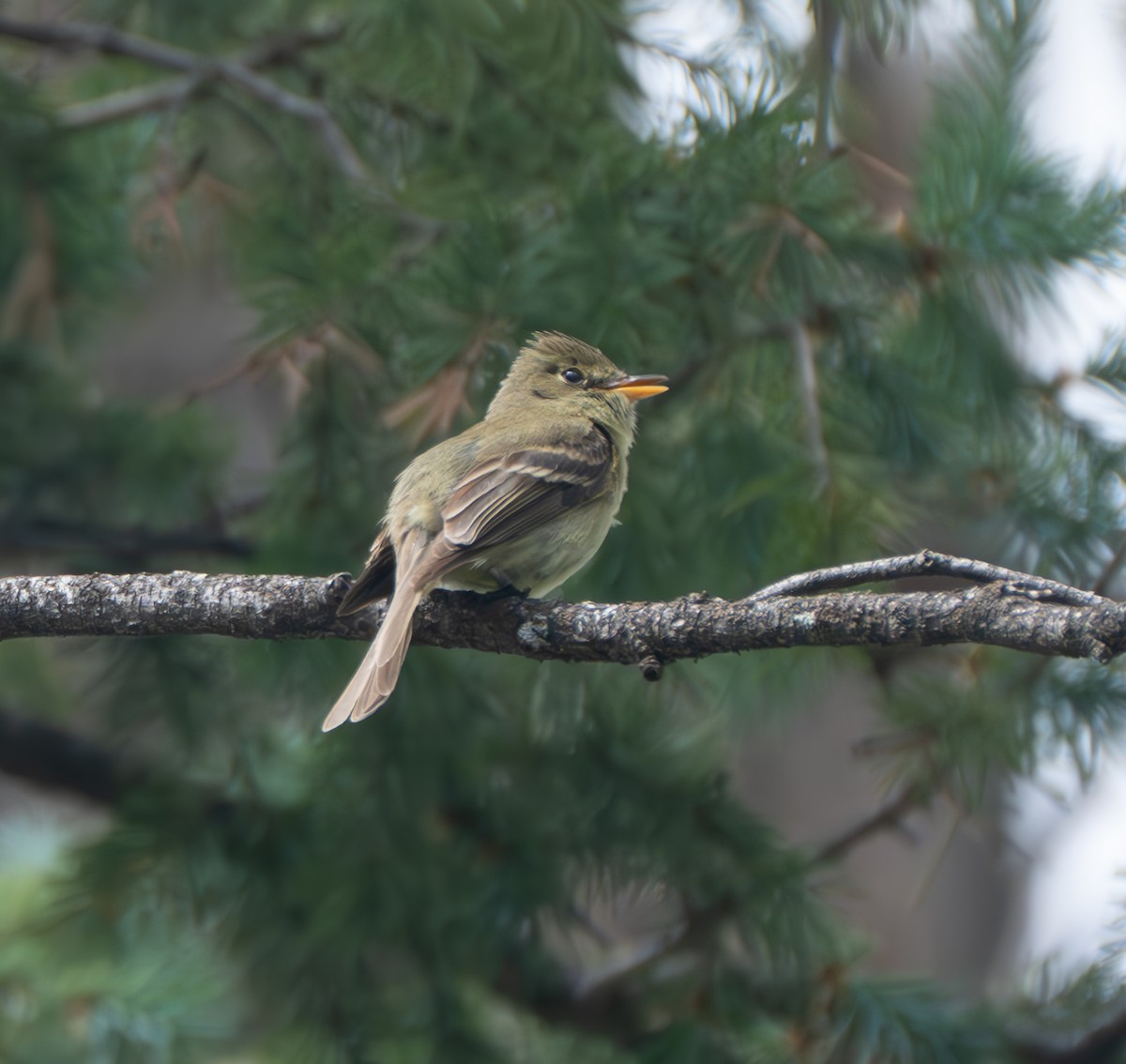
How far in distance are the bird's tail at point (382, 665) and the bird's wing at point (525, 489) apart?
8.6 inches

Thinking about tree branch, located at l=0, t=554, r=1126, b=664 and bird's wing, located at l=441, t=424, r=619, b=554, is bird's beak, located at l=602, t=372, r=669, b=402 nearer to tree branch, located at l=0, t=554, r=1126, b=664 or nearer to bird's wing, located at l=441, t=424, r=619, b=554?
bird's wing, located at l=441, t=424, r=619, b=554

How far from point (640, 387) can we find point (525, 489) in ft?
1.10

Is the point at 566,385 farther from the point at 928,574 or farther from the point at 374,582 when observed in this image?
the point at 928,574

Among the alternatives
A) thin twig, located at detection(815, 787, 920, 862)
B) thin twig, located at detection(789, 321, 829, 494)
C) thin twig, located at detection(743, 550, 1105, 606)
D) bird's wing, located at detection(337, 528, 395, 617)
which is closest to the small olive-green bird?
bird's wing, located at detection(337, 528, 395, 617)

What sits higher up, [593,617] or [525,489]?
[525,489]

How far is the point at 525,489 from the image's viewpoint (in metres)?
2.96

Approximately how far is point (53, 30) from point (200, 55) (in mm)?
Result: 419

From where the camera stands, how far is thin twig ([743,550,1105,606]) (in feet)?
5.74

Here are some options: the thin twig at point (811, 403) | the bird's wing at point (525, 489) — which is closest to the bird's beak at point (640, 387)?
the bird's wing at point (525, 489)

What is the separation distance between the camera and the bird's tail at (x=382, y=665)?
2271 mm

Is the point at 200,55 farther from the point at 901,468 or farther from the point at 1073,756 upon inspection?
the point at 1073,756

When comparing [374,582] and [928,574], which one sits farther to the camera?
[374,582]

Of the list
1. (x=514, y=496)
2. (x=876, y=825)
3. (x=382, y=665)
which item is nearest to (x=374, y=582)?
(x=382, y=665)

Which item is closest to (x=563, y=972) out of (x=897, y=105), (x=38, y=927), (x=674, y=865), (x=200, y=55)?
(x=674, y=865)
